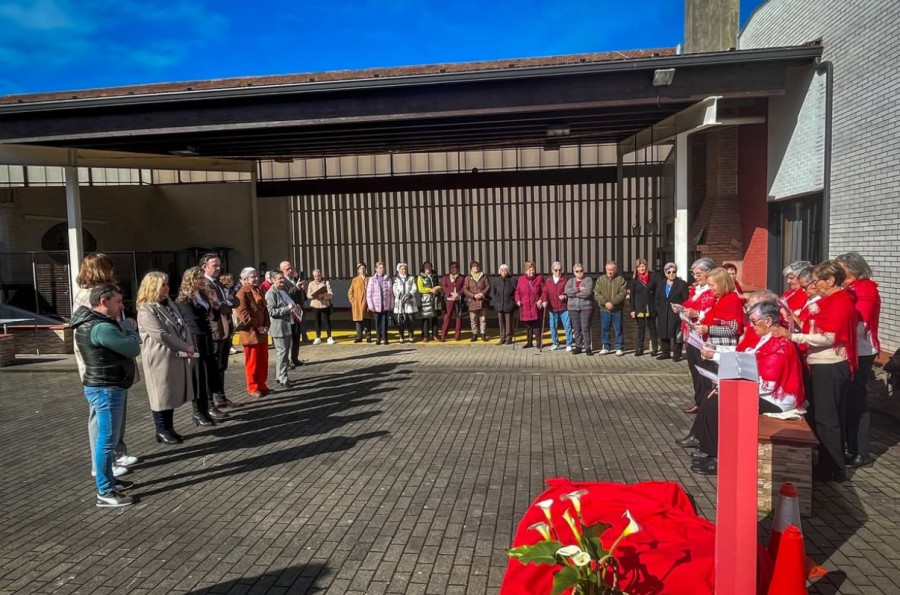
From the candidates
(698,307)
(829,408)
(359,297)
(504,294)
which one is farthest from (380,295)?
(829,408)

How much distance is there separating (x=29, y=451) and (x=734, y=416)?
7.06 meters

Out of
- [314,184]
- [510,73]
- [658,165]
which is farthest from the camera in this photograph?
[314,184]

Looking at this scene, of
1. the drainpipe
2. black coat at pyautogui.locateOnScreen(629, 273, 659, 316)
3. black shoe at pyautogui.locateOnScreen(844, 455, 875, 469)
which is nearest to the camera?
black shoe at pyautogui.locateOnScreen(844, 455, 875, 469)

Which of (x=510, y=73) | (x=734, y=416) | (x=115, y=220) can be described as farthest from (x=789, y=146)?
(x=115, y=220)

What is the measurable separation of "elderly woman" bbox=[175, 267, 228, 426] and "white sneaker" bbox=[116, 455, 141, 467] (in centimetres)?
114

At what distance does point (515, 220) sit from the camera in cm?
1692

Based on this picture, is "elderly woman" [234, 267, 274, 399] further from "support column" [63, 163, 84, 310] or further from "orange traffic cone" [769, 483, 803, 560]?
"support column" [63, 163, 84, 310]

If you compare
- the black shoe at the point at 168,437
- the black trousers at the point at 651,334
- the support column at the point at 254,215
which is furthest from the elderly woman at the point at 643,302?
the support column at the point at 254,215

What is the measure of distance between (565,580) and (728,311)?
165 inches

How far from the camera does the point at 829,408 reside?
5.29 metres

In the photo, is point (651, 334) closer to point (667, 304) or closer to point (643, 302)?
point (643, 302)

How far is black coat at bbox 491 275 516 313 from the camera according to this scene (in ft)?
41.1

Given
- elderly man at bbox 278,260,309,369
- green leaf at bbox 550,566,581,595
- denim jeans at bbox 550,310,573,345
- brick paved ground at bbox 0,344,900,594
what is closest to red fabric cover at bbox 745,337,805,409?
brick paved ground at bbox 0,344,900,594

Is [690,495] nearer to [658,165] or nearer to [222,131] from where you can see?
[222,131]
